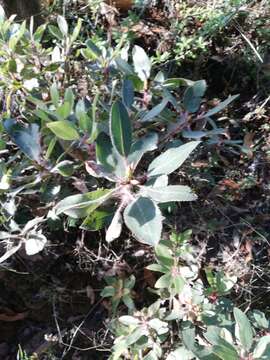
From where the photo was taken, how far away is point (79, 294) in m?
1.57

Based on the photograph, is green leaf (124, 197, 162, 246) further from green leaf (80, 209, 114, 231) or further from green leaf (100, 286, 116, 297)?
green leaf (100, 286, 116, 297)

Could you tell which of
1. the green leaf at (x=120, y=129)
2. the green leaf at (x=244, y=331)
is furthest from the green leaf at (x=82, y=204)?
the green leaf at (x=244, y=331)

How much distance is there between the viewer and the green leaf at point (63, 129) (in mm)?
1091

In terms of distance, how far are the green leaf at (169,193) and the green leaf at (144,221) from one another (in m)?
0.02

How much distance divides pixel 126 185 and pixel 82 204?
0.11 m

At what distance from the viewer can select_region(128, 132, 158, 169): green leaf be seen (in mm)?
1110

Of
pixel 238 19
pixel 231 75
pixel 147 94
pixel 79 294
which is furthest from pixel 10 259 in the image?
pixel 238 19

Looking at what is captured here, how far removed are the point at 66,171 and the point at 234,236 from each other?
612 millimetres

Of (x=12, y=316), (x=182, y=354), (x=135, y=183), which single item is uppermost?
(x=135, y=183)

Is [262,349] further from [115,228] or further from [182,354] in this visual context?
[115,228]

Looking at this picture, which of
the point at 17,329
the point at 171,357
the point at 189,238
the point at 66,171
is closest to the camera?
the point at 66,171

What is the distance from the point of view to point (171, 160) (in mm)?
1093

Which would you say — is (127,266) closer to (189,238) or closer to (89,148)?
(189,238)

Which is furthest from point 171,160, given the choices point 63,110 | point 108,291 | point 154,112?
point 108,291
